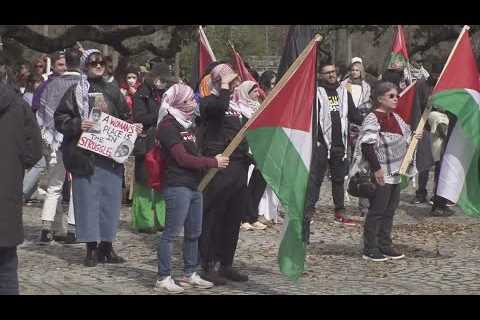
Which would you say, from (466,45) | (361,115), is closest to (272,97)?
(466,45)

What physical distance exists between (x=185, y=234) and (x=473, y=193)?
265 centimetres

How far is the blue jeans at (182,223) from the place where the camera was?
7527mm

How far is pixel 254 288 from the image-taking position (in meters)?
7.82

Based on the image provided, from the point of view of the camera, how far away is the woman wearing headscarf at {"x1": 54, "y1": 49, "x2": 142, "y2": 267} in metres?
8.72

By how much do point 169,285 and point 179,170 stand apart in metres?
0.88

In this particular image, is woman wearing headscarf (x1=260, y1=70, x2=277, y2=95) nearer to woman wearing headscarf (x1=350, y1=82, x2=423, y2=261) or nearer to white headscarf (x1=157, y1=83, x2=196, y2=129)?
woman wearing headscarf (x1=350, y1=82, x2=423, y2=261)

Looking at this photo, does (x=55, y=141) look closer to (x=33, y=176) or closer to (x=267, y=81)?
(x=33, y=176)

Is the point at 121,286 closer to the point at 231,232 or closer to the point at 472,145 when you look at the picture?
the point at 231,232

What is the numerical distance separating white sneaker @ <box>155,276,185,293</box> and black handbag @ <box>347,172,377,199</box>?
2.09 meters

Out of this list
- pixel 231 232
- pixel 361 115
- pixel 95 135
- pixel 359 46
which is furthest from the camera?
pixel 359 46

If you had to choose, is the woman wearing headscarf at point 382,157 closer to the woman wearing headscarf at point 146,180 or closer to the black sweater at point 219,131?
the black sweater at point 219,131

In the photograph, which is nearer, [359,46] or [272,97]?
[272,97]

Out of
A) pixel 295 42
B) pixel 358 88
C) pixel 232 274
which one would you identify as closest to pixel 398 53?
pixel 358 88

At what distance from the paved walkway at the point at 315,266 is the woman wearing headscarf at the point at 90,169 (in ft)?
0.90
